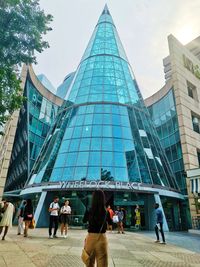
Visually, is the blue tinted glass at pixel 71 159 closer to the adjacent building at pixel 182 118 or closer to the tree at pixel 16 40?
the tree at pixel 16 40

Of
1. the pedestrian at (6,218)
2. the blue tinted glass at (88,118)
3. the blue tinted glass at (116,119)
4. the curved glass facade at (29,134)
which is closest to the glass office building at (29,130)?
the curved glass facade at (29,134)

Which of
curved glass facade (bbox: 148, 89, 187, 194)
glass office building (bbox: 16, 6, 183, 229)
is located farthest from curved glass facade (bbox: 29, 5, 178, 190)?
curved glass facade (bbox: 148, 89, 187, 194)

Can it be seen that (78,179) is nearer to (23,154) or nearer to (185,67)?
(23,154)

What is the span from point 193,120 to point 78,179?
58.7ft

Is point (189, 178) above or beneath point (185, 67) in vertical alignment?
beneath

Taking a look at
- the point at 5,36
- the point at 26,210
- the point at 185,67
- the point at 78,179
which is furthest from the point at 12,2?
the point at 185,67

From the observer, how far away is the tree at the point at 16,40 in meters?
8.74

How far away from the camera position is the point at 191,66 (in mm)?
30250

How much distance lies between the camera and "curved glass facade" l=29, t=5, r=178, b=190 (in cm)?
1789

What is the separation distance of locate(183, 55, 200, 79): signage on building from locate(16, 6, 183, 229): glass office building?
29.7ft

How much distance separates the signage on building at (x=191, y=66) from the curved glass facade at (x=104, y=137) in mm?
7828

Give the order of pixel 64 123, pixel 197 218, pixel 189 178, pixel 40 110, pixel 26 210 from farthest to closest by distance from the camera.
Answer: pixel 40 110 → pixel 64 123 → pixel 189 178 → pixel 197 218 → pixel 26 210

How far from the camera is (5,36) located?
8797 millimetres

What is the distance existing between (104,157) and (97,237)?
1485 centimetres
